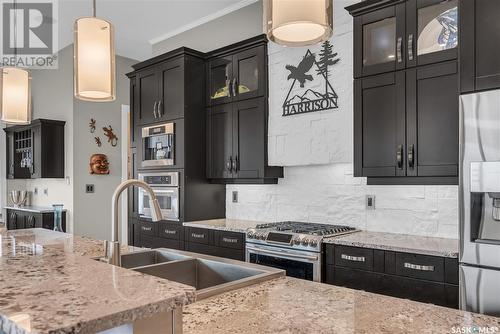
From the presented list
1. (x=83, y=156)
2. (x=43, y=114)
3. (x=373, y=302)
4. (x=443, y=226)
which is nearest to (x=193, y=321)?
(x=373, y=302)

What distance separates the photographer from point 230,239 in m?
3.49

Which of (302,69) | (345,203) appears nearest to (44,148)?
(302,69)

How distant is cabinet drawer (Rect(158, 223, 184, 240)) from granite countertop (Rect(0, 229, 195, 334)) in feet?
9.83

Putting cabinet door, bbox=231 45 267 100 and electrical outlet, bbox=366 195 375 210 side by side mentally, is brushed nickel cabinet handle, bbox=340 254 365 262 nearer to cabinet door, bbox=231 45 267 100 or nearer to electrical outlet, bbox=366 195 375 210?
electrical outlet, bbox=366 195 375 210

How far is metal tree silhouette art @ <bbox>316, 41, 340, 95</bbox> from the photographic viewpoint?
3307 millimetres

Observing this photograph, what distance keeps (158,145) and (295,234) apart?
6.81 ft

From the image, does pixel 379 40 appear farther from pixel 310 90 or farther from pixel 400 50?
pixel 310 90

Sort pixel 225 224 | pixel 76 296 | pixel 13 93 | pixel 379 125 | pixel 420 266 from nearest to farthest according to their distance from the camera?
pixel 76 296, pixel 420 266, pixel 13 93, pixel 379 125, pixel 225 224

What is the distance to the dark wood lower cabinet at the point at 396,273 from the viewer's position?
2273 millimetres

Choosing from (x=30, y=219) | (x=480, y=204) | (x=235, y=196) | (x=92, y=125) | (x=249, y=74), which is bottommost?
(x=30, y=219)

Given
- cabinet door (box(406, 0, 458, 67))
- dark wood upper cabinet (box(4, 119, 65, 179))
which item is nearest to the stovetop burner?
cabinet door (box(406, 0, 458, 67))

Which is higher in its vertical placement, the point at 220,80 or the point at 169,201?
the point at 220,80

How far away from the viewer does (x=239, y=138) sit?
389 cm

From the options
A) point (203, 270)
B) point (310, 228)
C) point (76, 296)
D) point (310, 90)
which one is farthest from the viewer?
point (310, 90)
